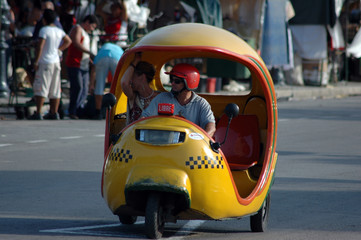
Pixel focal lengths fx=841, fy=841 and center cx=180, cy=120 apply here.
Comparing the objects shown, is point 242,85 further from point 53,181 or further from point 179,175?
point 179,175

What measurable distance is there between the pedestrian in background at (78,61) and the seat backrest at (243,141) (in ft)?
29.7

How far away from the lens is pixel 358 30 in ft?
99.9

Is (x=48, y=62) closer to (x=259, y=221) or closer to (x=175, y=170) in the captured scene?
(x=259, y=221)

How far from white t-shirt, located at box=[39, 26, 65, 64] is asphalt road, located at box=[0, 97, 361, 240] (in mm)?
1228

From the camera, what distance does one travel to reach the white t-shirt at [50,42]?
15992 millimetres

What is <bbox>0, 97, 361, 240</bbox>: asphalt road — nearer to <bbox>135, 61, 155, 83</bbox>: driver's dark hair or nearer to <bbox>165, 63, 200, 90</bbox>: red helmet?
<bbox>165, 63, 200, 90</bbox>: red helmet

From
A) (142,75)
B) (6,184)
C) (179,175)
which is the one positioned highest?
(142,75)

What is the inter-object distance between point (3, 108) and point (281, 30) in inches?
387

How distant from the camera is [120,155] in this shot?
6414 millimetres

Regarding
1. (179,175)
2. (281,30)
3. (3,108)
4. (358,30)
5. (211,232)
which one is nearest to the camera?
(179,175)

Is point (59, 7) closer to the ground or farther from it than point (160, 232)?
farther from it

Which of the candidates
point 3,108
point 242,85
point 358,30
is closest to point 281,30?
point 242,85

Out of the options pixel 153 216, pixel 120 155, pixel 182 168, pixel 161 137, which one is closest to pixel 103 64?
pixel 120 155

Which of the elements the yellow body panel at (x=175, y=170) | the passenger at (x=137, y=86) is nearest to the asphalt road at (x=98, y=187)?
the yellow body panel at (x=175, y=170)
